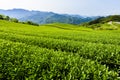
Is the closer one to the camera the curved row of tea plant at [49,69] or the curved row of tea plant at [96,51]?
the curved row of tea plant at [49,69]

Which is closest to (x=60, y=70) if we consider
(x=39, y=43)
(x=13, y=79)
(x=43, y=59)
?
(x=43, y=59)

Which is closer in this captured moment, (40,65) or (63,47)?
(40,65)

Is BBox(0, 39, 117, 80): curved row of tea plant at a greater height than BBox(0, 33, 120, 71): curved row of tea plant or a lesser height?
greater

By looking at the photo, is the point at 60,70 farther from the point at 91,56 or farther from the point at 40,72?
the point at 91,56

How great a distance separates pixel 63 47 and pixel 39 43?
12.3ft

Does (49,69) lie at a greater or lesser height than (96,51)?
greater

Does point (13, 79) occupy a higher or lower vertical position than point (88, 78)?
lower

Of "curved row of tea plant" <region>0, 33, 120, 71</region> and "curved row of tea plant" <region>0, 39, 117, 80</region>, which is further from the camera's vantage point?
"curved row of tea plant" <region>0, 33, 120, 71</region>

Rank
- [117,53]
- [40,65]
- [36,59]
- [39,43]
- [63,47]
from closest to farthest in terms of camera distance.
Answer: [40,65] → [36,59] → [117,53] → [63,47] → [39,43]

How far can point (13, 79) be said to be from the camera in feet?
42.0

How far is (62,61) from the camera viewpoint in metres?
13.3

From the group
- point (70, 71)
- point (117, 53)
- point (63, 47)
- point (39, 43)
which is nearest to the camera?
point (70, 71)

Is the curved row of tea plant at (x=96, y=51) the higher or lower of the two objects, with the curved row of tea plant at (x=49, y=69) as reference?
lower

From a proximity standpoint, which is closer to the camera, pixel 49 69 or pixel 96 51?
pixel 49 69
